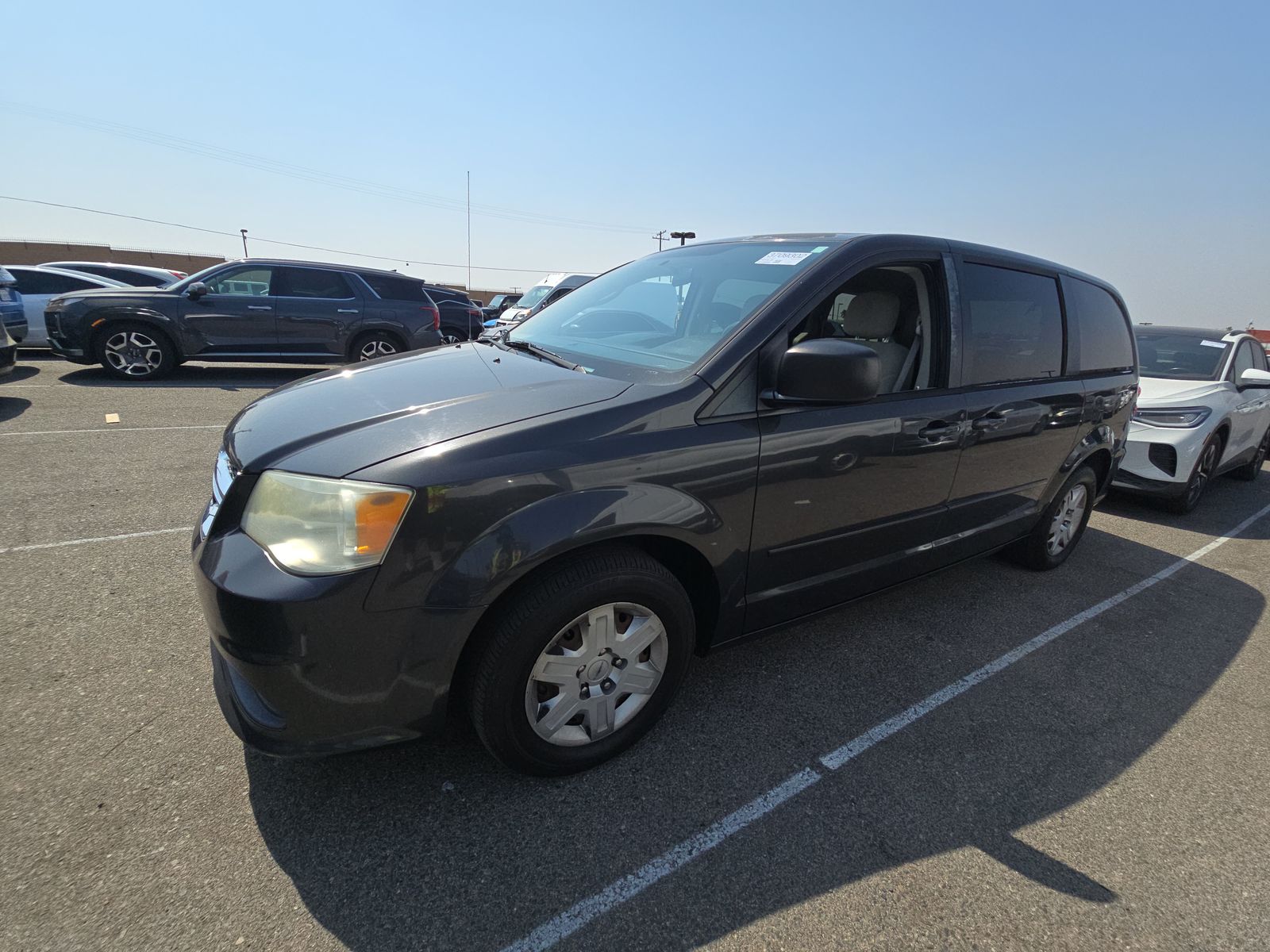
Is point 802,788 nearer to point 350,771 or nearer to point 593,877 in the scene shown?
point 593,877

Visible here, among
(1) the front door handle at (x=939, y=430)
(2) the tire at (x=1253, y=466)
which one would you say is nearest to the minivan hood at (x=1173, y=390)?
(2) the tire at (x=1253, y=466)

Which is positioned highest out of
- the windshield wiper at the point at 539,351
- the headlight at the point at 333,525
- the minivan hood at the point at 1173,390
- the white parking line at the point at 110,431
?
the windshield wiper at the point at 539,351

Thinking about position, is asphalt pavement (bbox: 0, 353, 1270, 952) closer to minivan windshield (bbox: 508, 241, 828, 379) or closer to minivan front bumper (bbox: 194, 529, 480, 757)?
minivan front bumper (bbox: 194, 529, 480, 757)

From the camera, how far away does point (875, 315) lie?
3.08m

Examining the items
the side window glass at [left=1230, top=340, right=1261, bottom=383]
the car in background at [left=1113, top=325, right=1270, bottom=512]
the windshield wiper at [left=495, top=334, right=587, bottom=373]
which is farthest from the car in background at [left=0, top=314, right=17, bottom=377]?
the side window glass at [left=1230, top=340, right=1261, bottom=383]

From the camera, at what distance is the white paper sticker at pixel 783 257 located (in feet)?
8.75

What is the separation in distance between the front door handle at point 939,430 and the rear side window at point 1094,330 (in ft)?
4.48

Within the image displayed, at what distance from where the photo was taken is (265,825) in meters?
1.92

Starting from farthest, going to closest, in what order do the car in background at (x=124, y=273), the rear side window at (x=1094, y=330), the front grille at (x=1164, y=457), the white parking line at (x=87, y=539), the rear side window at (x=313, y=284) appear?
the car in background at (x=124, y=273)
the rear side window at (x=313, y=284)
the front grille at (x=1164, y=457)
the rear side window at (x=1094, y=330)
the white parking line at (x=87, y=539)

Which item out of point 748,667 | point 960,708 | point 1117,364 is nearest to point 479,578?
point 748,667

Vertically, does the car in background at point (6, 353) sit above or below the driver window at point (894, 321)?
below

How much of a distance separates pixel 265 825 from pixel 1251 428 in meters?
8.82

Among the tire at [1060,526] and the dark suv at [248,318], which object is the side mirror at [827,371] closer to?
the tire at [1060,526]

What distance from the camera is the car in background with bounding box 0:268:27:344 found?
7.80 m
